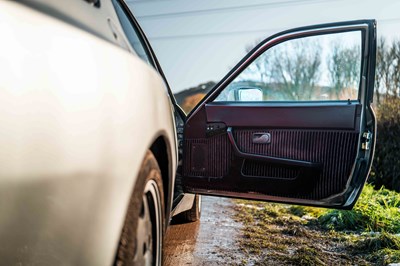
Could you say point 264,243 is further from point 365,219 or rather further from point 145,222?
point 145,222

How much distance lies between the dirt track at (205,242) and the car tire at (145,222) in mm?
1633

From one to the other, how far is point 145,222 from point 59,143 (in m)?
0.82

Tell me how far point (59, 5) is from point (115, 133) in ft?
1.43

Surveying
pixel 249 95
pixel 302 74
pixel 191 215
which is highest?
pixel 302 74

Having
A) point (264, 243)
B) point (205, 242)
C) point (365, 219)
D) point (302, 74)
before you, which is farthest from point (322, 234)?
point (302, 74)

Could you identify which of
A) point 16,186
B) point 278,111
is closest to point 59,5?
point 16,186

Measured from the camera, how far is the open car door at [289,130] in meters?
3.34

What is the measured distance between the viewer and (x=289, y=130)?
3424mm

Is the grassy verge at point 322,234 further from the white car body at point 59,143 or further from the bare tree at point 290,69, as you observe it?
the white car body at point 59,143

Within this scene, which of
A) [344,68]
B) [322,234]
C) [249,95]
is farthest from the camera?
[322,234]

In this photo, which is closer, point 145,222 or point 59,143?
point 59,143

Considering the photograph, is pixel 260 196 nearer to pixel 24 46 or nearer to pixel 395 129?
pixel 24 46

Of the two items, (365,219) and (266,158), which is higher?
(266,158)

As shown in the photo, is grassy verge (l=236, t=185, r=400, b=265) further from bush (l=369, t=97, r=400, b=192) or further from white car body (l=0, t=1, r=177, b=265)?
white car body (l=0, t=1, r=177, b=265)
